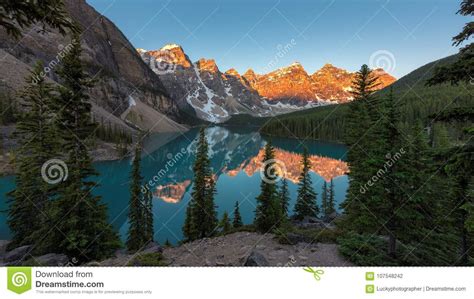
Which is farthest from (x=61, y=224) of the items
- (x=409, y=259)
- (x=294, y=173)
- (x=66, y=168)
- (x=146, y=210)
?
(x=294, y=173)

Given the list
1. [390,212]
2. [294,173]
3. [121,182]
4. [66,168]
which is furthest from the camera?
[294,173]

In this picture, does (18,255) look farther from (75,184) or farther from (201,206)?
(201,206)

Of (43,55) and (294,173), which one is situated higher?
(43,55)

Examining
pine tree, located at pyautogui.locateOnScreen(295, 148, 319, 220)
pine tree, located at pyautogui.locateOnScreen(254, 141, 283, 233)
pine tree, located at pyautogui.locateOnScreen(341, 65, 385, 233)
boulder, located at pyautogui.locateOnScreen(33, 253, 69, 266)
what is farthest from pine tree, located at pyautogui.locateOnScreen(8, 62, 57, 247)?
pine tree, located at pyautogui.locateOnScreen(295, 148, 319, 220)

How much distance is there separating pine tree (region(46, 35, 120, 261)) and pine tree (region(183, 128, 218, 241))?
11416 millimetres

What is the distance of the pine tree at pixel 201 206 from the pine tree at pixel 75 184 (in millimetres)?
11416

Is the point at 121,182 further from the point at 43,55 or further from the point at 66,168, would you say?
the point at 43,55

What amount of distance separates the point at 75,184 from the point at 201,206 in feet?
44.0

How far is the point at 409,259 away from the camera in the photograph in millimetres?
10812

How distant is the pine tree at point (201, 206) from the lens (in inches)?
915

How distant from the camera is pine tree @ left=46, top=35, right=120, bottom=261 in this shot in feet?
38.6

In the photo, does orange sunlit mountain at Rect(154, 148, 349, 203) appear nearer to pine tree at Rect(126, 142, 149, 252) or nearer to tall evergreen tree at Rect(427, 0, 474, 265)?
pine tree at Rect(126, 142, 149, 252)

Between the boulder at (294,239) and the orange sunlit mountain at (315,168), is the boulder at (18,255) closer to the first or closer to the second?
the boulder at (294,239)
